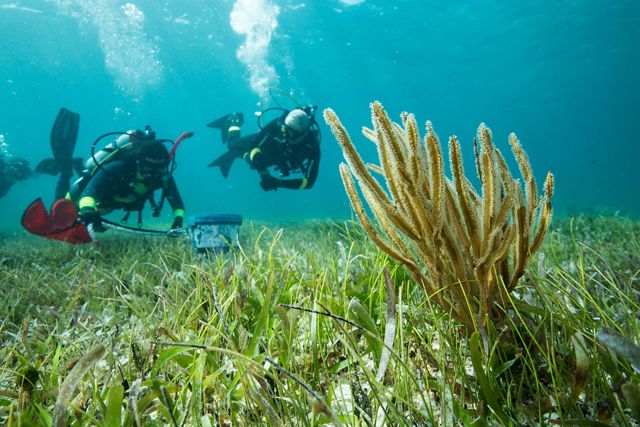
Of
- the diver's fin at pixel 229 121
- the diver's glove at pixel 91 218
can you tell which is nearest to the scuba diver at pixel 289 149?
the diver's fin at pixel 229 121

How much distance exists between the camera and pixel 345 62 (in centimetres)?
4394

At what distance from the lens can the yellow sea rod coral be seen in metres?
1.09

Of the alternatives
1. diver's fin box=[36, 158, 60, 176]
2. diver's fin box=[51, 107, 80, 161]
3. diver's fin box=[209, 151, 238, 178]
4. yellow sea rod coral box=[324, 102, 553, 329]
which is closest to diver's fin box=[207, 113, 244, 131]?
diver's fin box=[209, 151, 238, 178]

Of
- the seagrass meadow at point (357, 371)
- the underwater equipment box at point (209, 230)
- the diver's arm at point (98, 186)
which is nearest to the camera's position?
the seagrass meadow at point (357, 371)

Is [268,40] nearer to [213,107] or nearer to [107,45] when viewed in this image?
[107,45]

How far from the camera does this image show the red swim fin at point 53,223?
22.1 ft

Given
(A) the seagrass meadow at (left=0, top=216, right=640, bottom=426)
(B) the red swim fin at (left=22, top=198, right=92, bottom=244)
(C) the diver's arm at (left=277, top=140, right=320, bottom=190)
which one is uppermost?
(C) the diver's arm at (left=277, top=140, right=320, bottom=190)

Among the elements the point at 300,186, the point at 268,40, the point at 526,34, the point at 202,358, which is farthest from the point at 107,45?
the point at 202,358

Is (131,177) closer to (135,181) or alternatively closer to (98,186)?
(135,181)

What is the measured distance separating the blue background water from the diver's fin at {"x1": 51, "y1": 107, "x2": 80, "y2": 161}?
28.2 feet

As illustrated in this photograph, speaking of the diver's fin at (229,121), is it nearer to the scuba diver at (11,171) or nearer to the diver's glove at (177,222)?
the diver's glove at (177,222)

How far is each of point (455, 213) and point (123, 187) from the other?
23.6 feet

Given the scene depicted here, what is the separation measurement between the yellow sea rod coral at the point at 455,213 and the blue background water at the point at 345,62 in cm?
1083

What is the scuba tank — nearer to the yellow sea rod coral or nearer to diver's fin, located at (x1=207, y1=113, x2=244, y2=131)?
diver's fin, located at (x1=207, y1=113, x2=244, y2=131)
